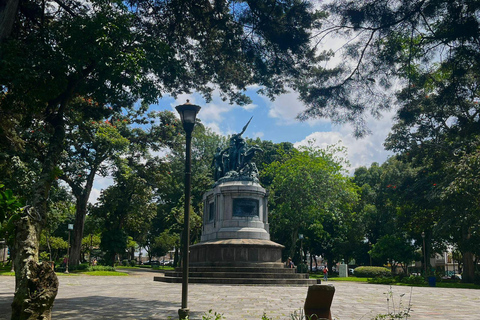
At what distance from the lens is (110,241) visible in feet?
124

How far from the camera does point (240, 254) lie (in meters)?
20.7

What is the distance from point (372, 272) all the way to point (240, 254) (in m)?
20.5

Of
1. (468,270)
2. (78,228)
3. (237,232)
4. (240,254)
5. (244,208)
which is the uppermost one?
(244,208)

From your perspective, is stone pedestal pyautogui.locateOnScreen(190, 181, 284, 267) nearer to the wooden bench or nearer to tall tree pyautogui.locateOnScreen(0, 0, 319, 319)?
tall tree pyautogui.locateOnScreen(0, 0, 319, 319)

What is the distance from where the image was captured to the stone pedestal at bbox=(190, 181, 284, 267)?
68.1 feet

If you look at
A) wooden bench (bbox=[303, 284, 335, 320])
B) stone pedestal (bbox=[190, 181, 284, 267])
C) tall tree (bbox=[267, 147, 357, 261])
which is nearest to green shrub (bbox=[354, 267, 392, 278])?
tall tree (bbox=[267, 147, 357, 261])

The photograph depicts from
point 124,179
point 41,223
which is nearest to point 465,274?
point 124,179

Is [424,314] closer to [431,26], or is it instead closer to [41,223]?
[431,26]

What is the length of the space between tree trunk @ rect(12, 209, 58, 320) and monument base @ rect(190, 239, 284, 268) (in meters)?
14.2

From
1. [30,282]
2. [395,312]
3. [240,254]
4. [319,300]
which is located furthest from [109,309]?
[240,254]

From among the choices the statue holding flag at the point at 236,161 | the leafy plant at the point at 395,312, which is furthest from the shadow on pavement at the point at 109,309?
the statue holding flag at the point at 236,161

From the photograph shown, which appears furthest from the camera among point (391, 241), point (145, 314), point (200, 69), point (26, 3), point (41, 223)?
point (391, 241)

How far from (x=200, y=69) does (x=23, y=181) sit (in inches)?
495

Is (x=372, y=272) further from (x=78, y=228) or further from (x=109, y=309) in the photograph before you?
(x=109, y=309)
